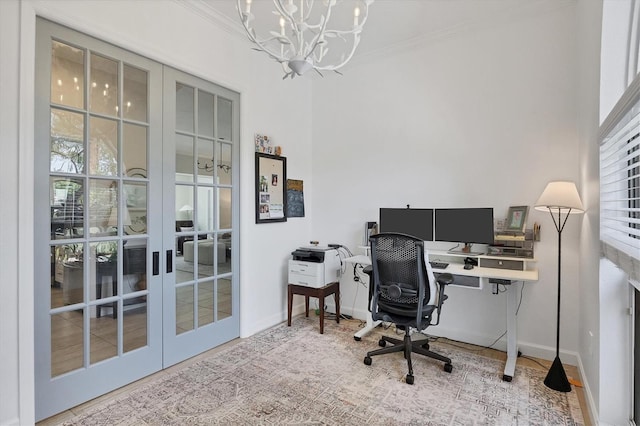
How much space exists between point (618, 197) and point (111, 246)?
3240 millimetres

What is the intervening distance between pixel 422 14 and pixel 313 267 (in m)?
2.67

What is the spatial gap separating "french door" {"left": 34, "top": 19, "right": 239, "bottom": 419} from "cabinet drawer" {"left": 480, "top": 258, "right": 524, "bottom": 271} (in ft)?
7.89

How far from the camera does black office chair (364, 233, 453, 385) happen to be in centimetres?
262

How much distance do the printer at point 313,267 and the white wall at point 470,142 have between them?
1.34ft

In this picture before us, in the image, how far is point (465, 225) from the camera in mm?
3135

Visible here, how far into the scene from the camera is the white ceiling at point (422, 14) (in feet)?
9.60

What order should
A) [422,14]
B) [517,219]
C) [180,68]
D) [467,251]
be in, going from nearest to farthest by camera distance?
1. [180,68]
2. [517,219]
3. [422,14]
4. [467,251]

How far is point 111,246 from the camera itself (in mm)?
2449

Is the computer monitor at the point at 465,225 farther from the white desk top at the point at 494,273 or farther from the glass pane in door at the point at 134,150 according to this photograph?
the glass pane in door at the point at 134,150

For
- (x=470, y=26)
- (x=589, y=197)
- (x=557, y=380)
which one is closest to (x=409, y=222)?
(x=589, y=197)

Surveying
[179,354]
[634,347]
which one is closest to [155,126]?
[179,354]

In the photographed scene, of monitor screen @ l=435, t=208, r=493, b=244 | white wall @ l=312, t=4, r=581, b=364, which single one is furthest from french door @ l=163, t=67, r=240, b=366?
monitor screen @ l=435, t=208, r=493, b=244

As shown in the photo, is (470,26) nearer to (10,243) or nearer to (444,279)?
(444,279)

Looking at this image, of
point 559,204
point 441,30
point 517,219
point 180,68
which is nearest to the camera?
point 559,204
